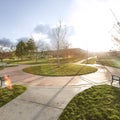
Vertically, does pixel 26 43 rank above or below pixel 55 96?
above

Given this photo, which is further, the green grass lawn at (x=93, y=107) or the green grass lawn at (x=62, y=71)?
the green grass lawn at (x=62, y=71)

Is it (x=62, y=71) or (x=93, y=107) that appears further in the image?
(x=62, y=71)

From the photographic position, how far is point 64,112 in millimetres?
6117

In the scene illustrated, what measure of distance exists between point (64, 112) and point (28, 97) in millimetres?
2703

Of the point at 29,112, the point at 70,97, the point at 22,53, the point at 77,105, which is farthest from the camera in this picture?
the point at 22,53

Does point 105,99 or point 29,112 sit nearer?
point 29,112

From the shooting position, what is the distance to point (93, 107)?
6.43 m

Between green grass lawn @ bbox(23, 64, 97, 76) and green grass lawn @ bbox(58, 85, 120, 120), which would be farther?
green grass lawn @ bbox(23, 64, 97, 76)

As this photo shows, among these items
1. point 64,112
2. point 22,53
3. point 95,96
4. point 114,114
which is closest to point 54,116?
point 64,112

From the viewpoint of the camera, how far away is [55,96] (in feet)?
26.9

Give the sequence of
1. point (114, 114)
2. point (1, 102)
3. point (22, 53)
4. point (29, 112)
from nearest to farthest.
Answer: point (114, 114) < point (29, 112) < point (1, 102) < point (22, 53)

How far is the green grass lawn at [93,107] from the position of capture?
18.7ft

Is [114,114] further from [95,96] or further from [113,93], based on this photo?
[113,93]

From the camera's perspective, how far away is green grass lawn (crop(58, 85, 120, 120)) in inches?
225
